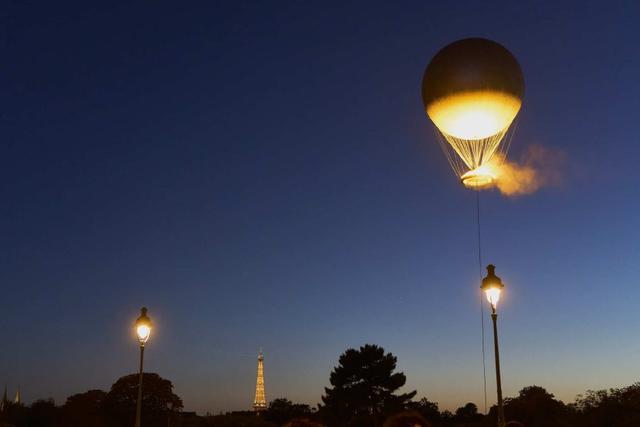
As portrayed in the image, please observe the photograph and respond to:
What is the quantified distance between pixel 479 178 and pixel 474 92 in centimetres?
301

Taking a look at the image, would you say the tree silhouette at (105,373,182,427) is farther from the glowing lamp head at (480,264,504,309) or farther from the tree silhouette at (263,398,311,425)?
the glowing lamp head at (480,264,504,309)

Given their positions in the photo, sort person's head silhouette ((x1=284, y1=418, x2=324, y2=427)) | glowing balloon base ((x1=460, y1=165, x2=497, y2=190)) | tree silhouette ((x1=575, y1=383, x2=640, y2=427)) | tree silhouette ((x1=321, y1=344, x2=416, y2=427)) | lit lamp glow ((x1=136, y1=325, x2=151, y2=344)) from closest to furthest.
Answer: person's head silhouette ((x1=284, y1=418, x2=324, y2=427)), lit lamp glow ((x1=136, y1=325, x2=151, y2=344)), glowing balloon base ((x1=460, y1=165, x2=497, y2=190)), tree silhouette ((x1=575, y1=383, x2=640, y2=427)), tree silhouette ((x1=321, y1=344, x2=416, y2=427))

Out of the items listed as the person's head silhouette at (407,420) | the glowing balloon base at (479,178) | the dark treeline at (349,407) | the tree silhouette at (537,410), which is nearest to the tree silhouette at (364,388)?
the dark treeline at (349,407)

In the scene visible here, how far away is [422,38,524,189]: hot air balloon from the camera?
67.9 feet

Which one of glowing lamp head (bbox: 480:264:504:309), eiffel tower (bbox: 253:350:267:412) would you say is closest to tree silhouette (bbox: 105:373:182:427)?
glowing lamp head (bbox: 480:264:504:309)

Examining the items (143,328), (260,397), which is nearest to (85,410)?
(143,328)

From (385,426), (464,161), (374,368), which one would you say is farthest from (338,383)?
(385,426)

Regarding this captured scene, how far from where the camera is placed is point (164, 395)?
70.3m

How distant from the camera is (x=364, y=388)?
84.9 meters

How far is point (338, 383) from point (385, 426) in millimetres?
84291

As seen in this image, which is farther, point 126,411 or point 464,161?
point 126,411

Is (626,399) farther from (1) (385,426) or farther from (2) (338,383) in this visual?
(1) (385,426)

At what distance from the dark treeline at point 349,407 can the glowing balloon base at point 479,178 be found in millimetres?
26354

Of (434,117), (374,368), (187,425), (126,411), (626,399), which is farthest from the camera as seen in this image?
(374,368)
